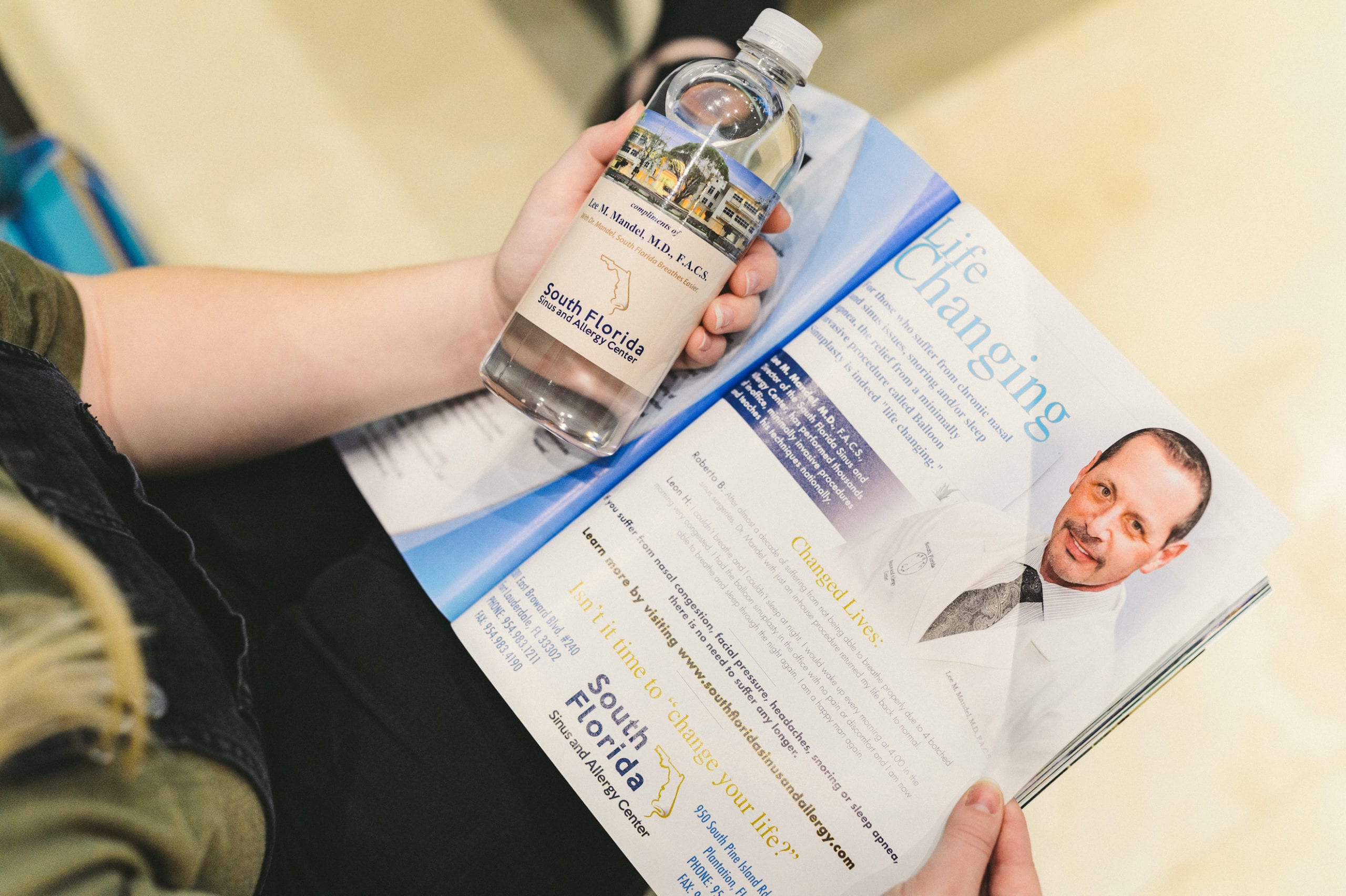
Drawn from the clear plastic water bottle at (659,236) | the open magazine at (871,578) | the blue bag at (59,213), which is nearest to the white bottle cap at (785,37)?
the clear plastic water bottle at (659,236)

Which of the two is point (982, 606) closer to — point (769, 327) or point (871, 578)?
point (871, 578)

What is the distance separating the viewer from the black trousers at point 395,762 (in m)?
0.44

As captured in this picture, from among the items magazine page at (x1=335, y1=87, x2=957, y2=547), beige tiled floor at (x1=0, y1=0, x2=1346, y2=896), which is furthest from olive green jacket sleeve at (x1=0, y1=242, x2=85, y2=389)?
beige tiled floor at (x1=0, y1=0, x2=1346, y2=896)

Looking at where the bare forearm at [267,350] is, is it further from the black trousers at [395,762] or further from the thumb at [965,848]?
the thumb at [965,848]

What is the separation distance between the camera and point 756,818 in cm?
43

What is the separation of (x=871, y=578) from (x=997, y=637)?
0.23ft

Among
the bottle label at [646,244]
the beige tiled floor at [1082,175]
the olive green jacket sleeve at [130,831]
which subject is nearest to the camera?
the olive green jacket sleeve at [130,831]

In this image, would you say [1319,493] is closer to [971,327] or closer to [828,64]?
[971,327]

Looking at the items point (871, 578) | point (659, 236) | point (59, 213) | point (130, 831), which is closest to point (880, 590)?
point (871, 578)

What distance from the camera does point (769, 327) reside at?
1.56ft

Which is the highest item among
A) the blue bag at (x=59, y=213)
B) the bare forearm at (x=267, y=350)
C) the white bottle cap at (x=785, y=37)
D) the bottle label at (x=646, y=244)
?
the blue bag at (x=59, y=213)

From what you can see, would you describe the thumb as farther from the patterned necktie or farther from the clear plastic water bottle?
the clear plastic water bottle

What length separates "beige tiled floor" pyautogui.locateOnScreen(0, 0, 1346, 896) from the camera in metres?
0.65

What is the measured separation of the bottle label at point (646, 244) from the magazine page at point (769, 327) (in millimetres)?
79
